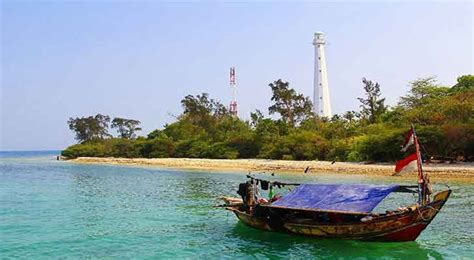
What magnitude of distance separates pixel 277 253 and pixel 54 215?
12574 mm

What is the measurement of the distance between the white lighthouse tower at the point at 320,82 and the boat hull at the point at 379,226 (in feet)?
266

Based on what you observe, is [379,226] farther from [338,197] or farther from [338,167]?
[338,167]

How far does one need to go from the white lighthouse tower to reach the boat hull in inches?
3190

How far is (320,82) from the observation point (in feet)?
333

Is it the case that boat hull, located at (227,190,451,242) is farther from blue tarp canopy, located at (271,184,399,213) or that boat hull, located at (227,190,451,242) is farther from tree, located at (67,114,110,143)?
tree, located at (67,114,110,143)

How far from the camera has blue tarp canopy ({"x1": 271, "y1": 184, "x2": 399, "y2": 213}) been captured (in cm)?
1551

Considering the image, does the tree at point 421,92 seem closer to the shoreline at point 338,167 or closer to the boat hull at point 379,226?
the shoreline at point 338,167

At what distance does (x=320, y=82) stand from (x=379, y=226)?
88096 millimetres

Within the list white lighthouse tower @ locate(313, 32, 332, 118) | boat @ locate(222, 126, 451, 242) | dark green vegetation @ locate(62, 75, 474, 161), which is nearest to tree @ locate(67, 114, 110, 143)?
dark green vegetation @ locate(62, 75, 474, 161)

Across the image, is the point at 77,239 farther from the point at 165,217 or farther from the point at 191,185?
the point at 191,185

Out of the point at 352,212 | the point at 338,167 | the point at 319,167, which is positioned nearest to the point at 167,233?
the point at 352,212

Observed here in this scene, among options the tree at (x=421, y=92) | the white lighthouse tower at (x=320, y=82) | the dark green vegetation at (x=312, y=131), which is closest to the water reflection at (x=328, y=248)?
the dark green vegetation at (x=312, y=131)

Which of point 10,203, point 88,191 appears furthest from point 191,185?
point 10,203

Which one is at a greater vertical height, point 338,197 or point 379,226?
point 338,197
